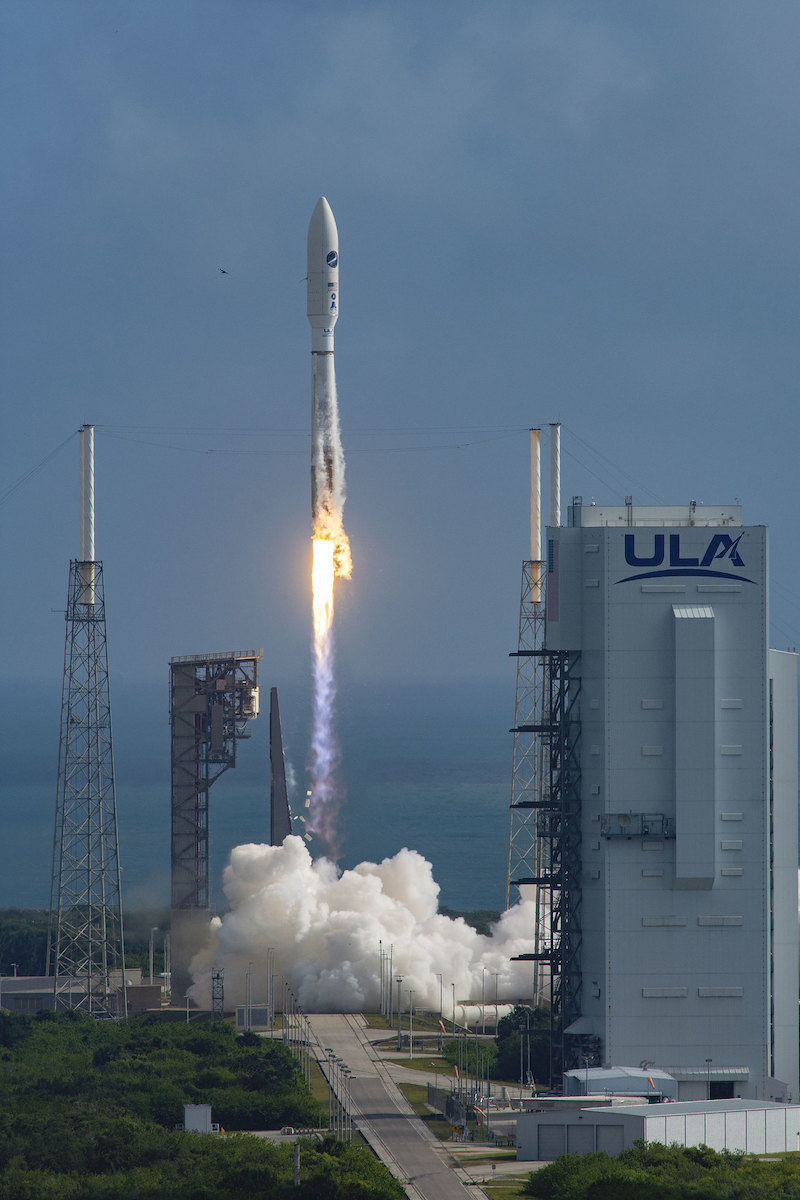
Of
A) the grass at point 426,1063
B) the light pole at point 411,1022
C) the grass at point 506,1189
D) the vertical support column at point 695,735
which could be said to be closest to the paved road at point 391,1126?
the grass at point 506,1189

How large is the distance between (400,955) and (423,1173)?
32195mm

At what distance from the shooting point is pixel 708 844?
2581 inches

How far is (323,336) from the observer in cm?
8544

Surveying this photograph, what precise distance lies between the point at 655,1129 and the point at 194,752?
3985cm

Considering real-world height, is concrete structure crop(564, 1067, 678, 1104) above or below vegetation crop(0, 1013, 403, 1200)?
above

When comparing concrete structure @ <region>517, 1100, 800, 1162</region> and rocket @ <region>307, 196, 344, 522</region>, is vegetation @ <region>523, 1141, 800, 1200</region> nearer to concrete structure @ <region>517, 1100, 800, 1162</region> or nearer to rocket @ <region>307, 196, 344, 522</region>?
concrete structure @ <region>517, 1100, 800, 1162</region>

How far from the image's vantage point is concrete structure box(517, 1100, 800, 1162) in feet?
190

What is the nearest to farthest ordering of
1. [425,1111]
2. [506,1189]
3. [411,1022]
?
[506,1189], [425,1111], [411,1022]

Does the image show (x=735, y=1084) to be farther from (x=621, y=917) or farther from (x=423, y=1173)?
(x=423, y=1173)

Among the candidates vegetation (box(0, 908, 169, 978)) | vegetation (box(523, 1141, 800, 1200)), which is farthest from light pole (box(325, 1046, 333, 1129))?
vegetation (box(0, 908, 169, 978))

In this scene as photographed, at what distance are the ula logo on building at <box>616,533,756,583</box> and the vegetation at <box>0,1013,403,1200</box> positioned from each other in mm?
19511

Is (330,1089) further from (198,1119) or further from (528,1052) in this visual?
A: (198,1119)

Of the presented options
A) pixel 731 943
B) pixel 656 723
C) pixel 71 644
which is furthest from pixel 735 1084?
pixel 71 644

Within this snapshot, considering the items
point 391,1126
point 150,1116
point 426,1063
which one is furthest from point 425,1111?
point 426,1063
